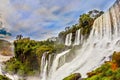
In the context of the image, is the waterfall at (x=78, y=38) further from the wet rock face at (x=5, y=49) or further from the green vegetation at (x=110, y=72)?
the wet rock face at (x=5, y=49)

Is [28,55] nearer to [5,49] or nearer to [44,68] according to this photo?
[44,68]

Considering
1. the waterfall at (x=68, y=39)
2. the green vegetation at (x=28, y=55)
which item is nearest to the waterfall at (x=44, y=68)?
the green vegetation at (x=28, y=55)

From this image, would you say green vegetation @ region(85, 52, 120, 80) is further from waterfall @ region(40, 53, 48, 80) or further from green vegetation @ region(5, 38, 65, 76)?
green vegetation @ region(5, 38, 65, 76)

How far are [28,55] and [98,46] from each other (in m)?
21.3

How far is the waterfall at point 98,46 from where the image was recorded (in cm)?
3616

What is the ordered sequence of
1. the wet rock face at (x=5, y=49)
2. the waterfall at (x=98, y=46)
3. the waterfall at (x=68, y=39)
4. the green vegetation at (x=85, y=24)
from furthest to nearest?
the wet rock face at (x=5, y=49), the waterfall at (x=68, y=39), the green vegetation at (x=85, y=24), the waterfall at (x=98, y=46)

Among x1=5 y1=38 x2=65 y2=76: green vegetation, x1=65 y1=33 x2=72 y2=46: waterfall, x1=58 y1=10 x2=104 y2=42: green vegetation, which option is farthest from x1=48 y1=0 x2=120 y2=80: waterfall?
x1=5 y1=38 x2=65 y2=76: green vegetation

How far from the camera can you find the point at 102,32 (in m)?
40.7

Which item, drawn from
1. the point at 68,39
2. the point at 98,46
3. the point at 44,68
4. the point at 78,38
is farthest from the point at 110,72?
the point at 68,39

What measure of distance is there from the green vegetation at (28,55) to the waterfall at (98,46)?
7.70m

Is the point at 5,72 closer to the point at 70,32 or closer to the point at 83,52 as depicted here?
the point at 70,32

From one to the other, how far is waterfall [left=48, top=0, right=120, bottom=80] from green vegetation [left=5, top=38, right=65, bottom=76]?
770 centimetres

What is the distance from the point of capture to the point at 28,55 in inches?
2290

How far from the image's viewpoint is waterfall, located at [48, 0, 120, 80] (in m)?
36.2
